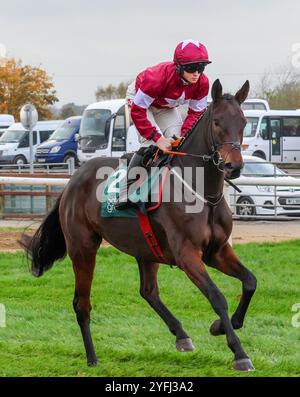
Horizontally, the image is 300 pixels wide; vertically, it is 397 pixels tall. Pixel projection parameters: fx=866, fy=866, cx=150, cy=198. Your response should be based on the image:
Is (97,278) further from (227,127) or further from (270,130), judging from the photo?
(270,130)

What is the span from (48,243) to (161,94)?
183 centimetres

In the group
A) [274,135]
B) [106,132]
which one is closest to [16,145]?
[106,132]

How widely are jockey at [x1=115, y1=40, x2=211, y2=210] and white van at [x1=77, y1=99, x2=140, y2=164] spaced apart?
76.6 ft

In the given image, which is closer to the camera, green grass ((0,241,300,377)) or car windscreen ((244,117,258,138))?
green grass ((0,241,300,377))

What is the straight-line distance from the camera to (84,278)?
6871 mm

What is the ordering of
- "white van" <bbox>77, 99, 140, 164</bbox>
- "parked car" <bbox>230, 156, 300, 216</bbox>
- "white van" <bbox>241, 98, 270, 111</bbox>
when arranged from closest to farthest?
"parked car" <bbox>230, 156, 300, 216</bbox> < "white van" <bbox>77, 99, 140, 164</bbox> < "white van" <bbox>241, 98, 270, 111</bbox>

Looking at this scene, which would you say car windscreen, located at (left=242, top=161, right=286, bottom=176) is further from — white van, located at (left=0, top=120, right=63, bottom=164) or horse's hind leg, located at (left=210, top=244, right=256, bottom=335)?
white van, located at (left=0, top=120, right=63, bottom=164)

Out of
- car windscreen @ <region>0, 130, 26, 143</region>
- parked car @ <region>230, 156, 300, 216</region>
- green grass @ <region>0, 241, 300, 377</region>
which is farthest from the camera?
car windscreen @ <region>0, 130, 26, 143</region>

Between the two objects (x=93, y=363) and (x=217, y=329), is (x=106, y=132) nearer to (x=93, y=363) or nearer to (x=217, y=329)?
(x=93, y=363)

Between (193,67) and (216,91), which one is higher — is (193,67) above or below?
above

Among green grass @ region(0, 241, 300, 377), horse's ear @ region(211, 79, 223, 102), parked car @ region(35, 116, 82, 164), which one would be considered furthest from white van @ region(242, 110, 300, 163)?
horse's ear @ region(211, 79, 223, 102)

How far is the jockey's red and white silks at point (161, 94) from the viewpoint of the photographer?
6383 mm

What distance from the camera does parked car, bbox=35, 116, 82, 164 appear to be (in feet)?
116

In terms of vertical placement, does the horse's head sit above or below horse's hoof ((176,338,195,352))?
above
